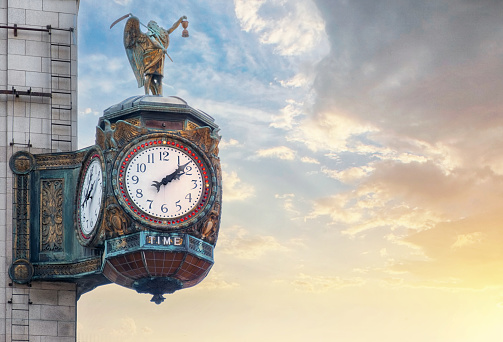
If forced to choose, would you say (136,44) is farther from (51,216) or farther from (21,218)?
(21,218)

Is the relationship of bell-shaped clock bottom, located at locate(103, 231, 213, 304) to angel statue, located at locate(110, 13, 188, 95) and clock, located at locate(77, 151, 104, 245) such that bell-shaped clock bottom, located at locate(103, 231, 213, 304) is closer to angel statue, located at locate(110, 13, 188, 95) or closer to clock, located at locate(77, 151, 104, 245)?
clock, located at locate(77, 151, 104, 245)

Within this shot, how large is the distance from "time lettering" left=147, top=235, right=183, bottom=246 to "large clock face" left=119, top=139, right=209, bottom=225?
49 cm

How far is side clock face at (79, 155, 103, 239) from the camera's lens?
44281 millimetres

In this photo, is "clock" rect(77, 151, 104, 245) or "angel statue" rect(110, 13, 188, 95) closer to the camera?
"clock" rect(77, 151, 104, 245)

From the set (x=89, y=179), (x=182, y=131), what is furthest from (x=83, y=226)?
(x=182, y=131)

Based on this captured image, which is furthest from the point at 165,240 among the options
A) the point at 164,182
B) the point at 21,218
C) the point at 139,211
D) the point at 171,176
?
the point at 21,218

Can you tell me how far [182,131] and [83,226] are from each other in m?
4.49

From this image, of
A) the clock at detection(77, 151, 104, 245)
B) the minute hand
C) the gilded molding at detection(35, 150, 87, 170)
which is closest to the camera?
the minute hand

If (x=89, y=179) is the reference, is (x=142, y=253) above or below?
below

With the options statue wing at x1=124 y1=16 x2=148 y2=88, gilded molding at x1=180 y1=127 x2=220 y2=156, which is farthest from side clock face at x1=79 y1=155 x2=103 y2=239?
statue wing at x1=124 y1=16 x2=148 y2=88

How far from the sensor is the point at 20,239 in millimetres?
45938

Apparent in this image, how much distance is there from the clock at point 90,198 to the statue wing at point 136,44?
3524 mm

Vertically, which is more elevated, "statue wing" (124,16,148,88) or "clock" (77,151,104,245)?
"statue wing" (124,16,148,88)

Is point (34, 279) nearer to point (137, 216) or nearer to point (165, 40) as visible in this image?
point (137, 216)
